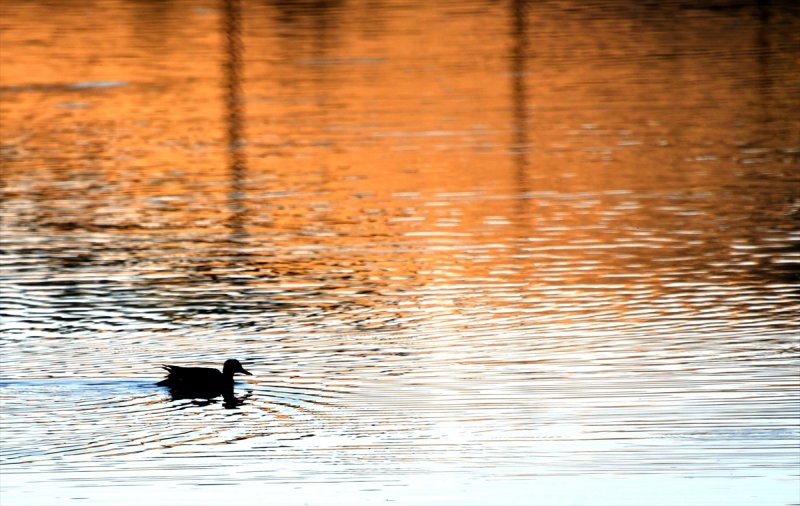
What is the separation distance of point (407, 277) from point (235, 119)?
43.5 feet

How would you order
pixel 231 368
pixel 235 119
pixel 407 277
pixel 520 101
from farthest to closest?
pixel 520 101 → pixel 235 119 → pixel 407 277 → pixel 231 368

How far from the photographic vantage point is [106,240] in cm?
2177

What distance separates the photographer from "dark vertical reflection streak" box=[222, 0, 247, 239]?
23.6 meters

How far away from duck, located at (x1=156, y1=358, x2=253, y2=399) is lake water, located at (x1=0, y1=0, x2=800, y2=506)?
15 cm

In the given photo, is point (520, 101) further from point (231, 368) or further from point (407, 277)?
point (231, 368)

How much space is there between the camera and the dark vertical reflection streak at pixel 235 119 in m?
23.6

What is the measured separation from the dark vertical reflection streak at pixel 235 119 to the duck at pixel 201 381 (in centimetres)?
712

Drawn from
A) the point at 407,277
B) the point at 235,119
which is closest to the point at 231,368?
the point at 407,277

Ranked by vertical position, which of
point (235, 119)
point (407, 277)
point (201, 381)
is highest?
point (235, 119)

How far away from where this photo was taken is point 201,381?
47.5 ft

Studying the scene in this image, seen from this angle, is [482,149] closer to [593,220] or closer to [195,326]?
[593,220]

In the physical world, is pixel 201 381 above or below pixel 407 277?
above

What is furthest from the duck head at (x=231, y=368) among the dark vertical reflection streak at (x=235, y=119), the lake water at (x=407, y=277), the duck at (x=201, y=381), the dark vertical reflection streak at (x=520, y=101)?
the dark vertical reflection streak at (x=520, y=101)

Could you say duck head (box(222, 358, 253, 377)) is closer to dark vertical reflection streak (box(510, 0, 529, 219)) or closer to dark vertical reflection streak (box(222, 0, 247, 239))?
dark vertical reflection streak (box(222, 0, 247, 239))
